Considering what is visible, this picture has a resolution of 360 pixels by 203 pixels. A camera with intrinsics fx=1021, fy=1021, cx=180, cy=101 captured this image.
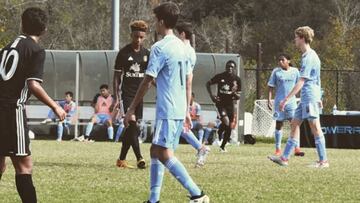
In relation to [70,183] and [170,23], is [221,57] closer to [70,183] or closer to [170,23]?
[70,183]

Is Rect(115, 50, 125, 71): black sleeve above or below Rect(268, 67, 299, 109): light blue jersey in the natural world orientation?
above

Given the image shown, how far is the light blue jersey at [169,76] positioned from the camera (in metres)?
9.20

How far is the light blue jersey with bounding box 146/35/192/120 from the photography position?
362 inches

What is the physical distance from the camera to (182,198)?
1023 centimetres

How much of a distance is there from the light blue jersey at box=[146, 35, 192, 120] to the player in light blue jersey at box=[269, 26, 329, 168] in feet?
18.4

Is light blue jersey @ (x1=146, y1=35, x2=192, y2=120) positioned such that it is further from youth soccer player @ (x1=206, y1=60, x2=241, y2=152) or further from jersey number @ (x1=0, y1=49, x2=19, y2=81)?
youth soccer player @ (x1=206, y1=60, x2=241, y2=152)

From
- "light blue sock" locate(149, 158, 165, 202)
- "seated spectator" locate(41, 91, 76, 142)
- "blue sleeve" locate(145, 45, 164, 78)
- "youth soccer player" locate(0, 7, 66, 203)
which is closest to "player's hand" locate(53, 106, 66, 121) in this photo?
"youth soccer player" locate(0, 7, 66, 203)

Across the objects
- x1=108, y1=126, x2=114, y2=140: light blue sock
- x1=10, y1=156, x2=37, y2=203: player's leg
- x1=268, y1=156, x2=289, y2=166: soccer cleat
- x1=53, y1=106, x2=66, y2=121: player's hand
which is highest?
x1=53, y1=106, x2=66, y2=121: player's hand

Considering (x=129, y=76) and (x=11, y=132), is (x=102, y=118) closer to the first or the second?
(x=129, y=76)

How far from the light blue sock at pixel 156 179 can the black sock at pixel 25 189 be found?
121 centimetres

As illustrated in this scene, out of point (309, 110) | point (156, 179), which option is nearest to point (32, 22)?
point (156, 179)

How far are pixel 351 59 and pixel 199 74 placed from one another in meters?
21.9

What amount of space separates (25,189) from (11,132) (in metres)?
0.49

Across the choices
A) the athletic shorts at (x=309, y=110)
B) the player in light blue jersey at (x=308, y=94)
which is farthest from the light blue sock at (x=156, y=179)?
the athletic shorts at (x=309, y=110)
